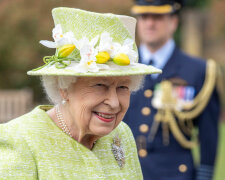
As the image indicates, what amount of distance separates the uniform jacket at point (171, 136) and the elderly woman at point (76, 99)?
2.12 meters

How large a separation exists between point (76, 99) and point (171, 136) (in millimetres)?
2464

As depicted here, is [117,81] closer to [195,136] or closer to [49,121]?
[49,121]

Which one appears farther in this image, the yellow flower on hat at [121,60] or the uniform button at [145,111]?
the uniform button at [145,111]

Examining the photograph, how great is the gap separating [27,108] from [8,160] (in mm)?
9088

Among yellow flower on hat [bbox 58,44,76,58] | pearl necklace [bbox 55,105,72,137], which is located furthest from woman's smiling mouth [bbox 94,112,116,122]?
yellow flower on hat [bbox 58,44,76,58]

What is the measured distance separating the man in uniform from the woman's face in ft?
7.54

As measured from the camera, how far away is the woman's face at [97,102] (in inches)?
118

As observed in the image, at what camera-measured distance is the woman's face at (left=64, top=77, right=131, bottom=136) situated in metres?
2.99

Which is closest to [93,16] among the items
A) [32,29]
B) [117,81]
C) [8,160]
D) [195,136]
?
[117,81]

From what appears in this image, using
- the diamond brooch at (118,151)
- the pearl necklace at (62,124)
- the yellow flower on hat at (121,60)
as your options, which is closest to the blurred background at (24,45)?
the diamond brooch at (118,151)

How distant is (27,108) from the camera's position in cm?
1184

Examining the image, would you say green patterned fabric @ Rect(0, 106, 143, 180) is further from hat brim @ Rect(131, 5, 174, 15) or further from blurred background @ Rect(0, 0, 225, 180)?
blurred background @ Rect(0, 0, 225, 180)

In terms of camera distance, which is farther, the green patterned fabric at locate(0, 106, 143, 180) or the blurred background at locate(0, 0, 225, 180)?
the blurred background at locate(0, 0, 225, 180)

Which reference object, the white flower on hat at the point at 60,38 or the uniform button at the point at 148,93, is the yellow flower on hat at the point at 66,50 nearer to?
the white flower on hat at the point at 60,38
